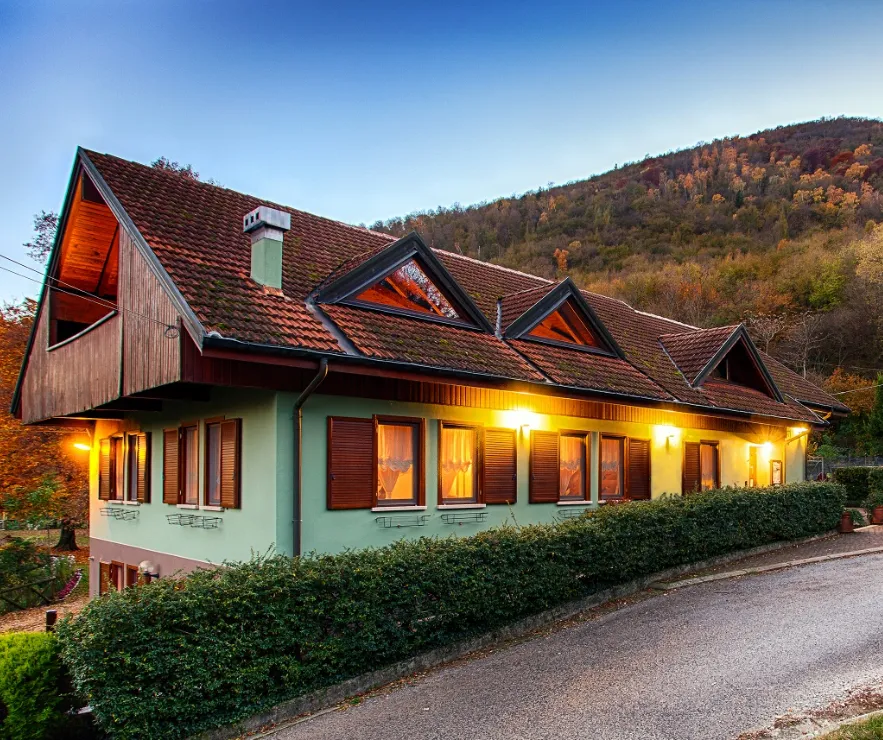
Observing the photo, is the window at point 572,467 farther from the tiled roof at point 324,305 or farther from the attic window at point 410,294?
the attic window at point 410,294

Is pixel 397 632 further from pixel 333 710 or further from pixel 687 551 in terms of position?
pixel 687 551

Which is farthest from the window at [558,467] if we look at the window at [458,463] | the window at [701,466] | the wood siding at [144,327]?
the wood siding at [144,327]

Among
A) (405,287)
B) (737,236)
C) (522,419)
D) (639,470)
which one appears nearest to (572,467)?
(522,419)

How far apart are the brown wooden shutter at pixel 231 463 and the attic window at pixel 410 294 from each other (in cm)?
286

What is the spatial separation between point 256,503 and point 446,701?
4241 millimetres

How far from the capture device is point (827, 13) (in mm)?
12336

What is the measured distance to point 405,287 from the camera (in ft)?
42.8

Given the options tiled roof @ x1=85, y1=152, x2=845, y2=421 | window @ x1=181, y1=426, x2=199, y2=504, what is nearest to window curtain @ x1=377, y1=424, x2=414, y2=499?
tiled roof @ x1=85, y1=152, x2=845, y2=421

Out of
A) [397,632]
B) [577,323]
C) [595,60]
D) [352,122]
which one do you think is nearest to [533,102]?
[595,60]

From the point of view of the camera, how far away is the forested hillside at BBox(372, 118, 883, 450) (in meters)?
48.1

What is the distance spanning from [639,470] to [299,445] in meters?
8.92

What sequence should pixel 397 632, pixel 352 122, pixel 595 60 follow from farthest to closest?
pixel 352 122 < pixel 595 60 < pixel 397 632

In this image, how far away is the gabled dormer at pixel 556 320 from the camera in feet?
49.0

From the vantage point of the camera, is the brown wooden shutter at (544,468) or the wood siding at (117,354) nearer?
the wood siding at (117,354)
